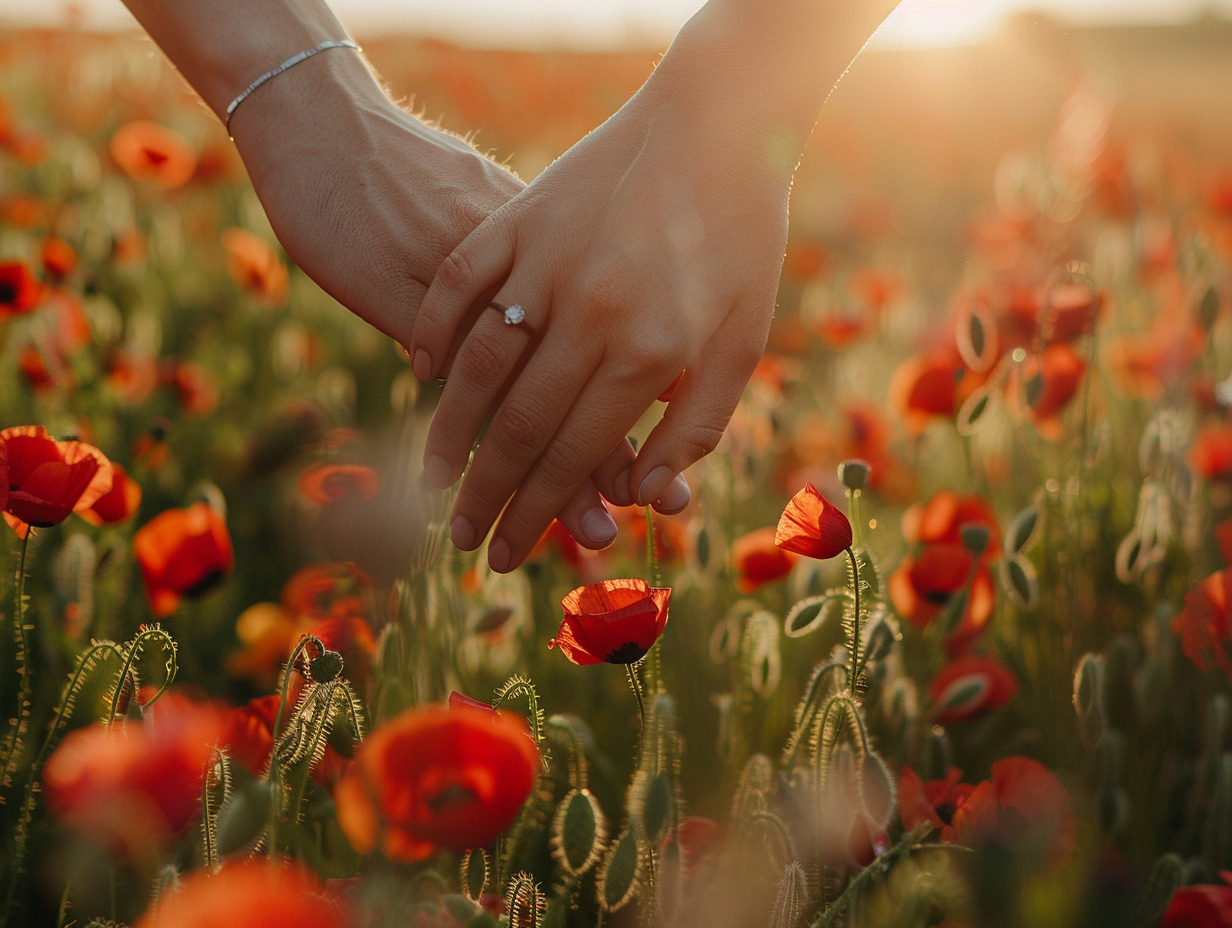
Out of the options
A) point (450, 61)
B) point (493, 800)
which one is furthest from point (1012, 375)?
point (450, 61)

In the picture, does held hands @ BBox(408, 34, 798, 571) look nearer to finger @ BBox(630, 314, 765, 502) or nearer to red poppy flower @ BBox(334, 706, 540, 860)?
finger @ BBox(630, 314, 765, 502)

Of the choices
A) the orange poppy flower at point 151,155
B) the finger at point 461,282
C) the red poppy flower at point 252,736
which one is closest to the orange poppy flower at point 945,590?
the finger at point 461,282

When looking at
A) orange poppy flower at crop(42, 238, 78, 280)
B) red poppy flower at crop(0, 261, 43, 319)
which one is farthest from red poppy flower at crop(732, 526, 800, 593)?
orange poppy flower at crop(42, 238, 78, 280)

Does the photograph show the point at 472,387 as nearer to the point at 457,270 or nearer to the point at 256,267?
the point at 457,270

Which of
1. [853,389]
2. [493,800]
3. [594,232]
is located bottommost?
[853,389]

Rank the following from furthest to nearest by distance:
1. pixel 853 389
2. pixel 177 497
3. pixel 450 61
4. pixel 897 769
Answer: pixel 450 61 → pixel 853 389 → pixel 177 497 → pixel 897 769

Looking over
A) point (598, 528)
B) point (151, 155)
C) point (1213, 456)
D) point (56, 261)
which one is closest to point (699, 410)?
point (598, 528)

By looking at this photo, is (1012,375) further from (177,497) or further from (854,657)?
(177,497)
